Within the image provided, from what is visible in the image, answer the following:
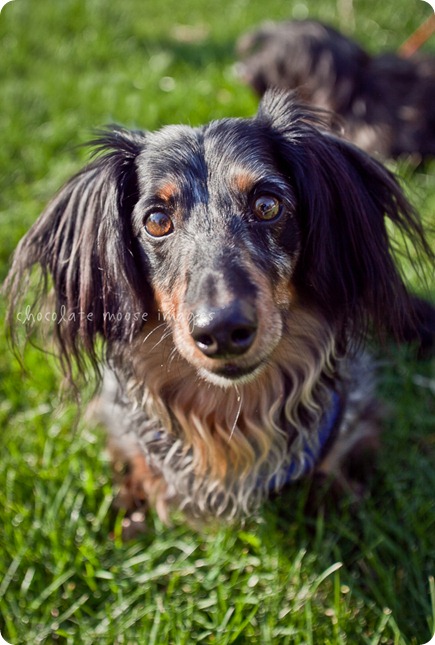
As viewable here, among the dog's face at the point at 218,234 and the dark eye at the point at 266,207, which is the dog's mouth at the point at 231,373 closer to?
the dog's face at the point at 218,234

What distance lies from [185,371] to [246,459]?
44cm

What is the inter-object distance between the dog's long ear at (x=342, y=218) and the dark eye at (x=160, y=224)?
414mm

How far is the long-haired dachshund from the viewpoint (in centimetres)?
192

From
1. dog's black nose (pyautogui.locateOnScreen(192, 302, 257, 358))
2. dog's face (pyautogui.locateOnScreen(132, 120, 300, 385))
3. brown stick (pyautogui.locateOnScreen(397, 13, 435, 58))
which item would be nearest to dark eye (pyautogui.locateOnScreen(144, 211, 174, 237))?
dog's face (pyautogui.locateOnScreen(132, 120, 300, 385))

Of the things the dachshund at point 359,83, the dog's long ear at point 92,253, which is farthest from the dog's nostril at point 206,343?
the dachshund at point 359,83


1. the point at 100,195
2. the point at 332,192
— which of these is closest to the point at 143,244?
the point at 100,195

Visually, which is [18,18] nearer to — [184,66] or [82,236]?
[184,66]

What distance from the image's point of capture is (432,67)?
4344 millimetres

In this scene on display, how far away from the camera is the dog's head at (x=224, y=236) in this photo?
1.91 meters

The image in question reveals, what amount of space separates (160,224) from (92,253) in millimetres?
253

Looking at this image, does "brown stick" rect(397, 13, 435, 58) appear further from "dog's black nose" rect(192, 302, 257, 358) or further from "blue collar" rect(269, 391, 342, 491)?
"dog's black nose" rect(192, 302, 257, 358)

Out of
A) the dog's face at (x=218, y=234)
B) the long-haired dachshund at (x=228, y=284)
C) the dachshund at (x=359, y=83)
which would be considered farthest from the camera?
the dachshund at (x=359, y=83)

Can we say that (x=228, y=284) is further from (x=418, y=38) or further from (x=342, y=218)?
(x=418, y=38)

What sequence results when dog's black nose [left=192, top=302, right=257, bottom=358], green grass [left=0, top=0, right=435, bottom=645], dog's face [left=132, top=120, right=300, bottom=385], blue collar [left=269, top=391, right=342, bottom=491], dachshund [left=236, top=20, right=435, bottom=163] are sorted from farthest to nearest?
dachshund [left=236, top=20, right=435, bottom=163] → blue collar [left=269, top=391, right=342, bottom=491] → green grass [left=0, top=0, right=435, bottom=645] → dog's face [left=132, top=120, right=300, bottom=385] → dog's black nose [left=192, top=302, right=257, bottom=358]
